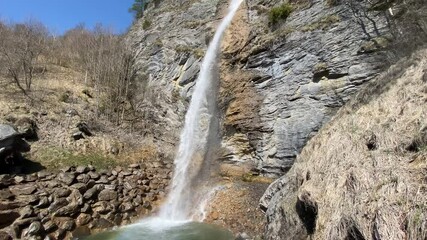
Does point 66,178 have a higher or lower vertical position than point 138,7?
lower

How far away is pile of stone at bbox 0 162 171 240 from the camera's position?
32.9ft

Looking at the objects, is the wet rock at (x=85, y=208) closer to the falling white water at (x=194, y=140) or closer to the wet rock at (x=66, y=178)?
the wet rock at (x=66, y=178)

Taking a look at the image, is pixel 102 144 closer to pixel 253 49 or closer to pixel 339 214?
pixel 253 49

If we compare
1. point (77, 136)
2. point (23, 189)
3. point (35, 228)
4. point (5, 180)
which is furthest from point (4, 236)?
point (77, 136)

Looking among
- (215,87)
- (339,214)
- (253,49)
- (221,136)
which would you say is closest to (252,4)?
(253,49)

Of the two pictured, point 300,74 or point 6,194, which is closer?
point 6,194

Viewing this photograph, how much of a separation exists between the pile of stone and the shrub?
9.17 m

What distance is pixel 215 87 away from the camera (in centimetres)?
1642

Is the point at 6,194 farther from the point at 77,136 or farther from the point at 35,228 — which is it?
the point at 77,136

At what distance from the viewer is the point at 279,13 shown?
15.3m

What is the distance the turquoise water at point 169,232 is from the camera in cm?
962

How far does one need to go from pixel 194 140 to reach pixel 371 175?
38.2 ft

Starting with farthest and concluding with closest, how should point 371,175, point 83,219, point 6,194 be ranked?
point 83,219
point 6,194
point 371,175

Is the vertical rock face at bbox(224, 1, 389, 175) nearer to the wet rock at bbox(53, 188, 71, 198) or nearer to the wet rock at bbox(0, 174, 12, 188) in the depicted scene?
the wet rock at bbox(53, 188, 71, 198)
